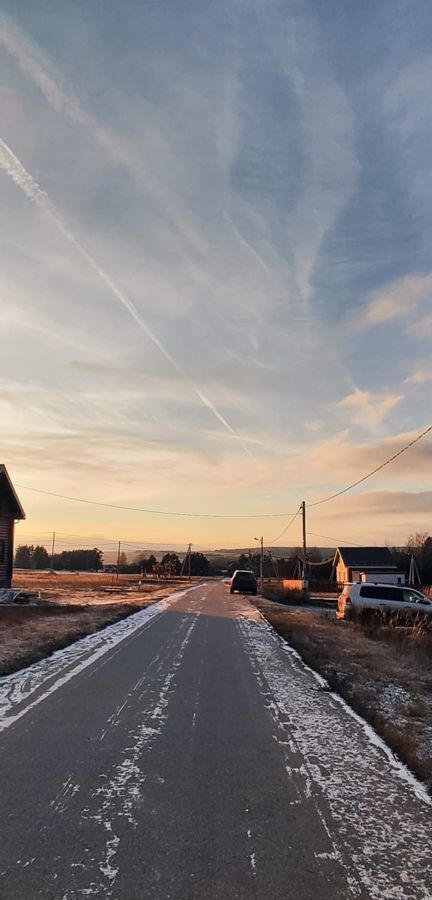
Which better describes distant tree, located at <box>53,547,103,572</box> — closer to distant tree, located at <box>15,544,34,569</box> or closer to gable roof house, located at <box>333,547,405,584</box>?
distant tree, located at <box>15,544,34,569</box>

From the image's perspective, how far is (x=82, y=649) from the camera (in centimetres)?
1216

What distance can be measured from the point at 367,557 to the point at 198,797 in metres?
71.5

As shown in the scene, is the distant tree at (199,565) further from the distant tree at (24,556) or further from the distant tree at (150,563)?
the distant tree at (24,556)

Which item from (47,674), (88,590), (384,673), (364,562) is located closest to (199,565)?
(364,562)

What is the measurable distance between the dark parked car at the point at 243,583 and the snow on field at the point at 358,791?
3426 cm

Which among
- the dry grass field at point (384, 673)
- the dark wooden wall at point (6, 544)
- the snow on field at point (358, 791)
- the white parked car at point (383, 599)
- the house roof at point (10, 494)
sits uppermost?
the house roof at point (10, 494)

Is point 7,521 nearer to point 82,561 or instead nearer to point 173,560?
point 173,560

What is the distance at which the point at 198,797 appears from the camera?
4730mm

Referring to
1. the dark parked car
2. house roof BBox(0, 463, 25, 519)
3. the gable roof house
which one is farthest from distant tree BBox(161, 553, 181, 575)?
house roof BBox(0, 463, 25, 519)

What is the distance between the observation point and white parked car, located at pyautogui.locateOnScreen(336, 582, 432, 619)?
20.8 m

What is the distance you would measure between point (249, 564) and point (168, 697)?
124248 mm

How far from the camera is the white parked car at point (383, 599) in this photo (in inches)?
817

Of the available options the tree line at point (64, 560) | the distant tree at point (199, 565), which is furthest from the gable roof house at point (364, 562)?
the tree line at point (64, 560)

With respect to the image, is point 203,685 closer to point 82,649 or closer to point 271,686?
point 271,686
